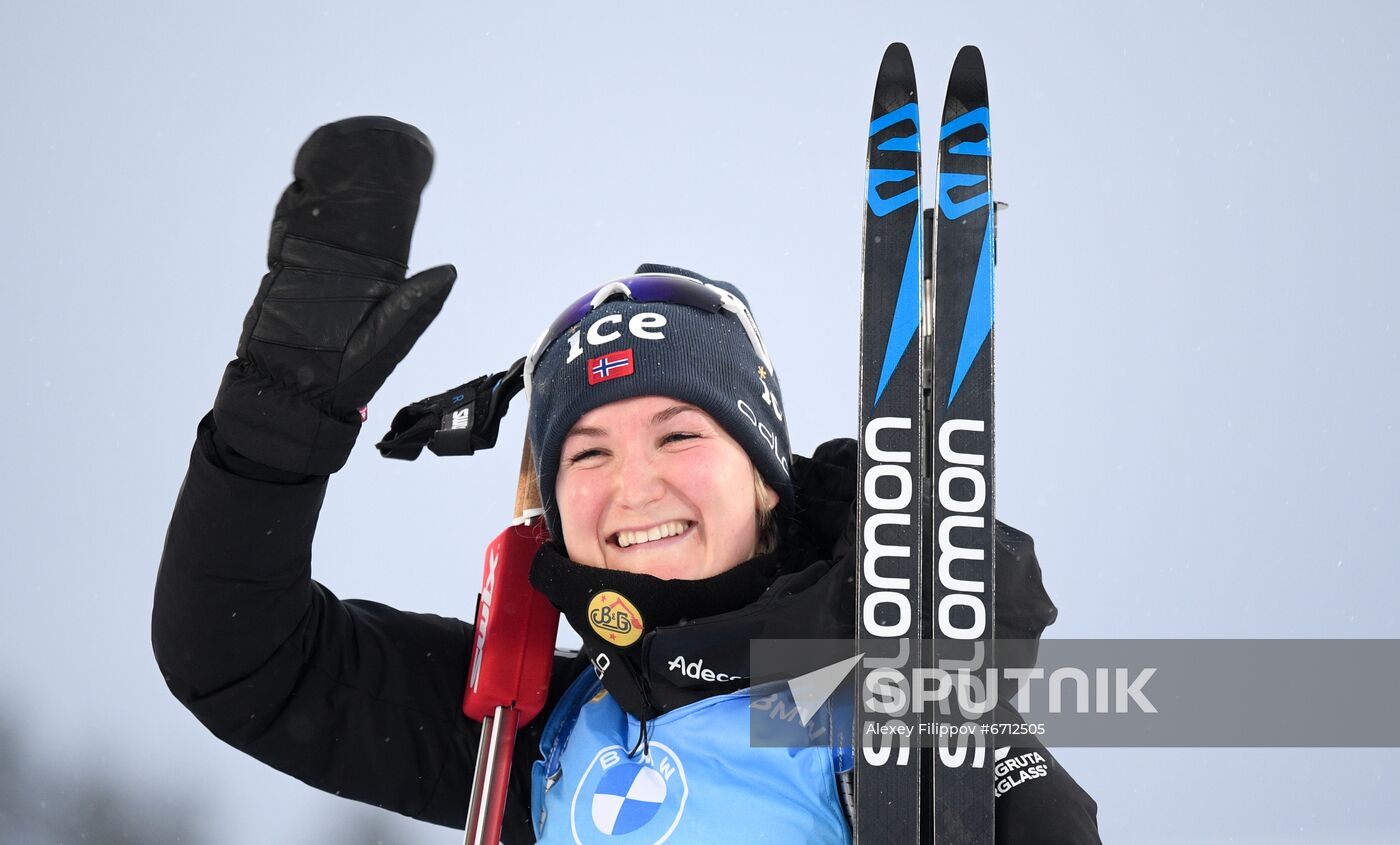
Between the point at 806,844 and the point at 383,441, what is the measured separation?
4.10 feet

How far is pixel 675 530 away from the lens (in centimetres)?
226

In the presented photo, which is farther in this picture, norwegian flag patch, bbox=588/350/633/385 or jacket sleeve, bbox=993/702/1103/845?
norwegian flag patch, bbox=588/350/633/385

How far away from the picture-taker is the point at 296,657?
2.33 m

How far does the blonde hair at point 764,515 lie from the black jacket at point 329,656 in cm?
9

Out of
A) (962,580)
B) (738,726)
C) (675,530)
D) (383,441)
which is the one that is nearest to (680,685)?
(738,726)

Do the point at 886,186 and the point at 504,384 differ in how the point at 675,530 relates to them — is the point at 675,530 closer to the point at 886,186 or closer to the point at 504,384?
the point at 504,384

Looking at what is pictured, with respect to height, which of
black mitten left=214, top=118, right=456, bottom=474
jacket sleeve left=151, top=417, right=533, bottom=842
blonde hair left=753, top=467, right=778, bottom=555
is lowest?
jacket sleeve left=151, top=417, right=533, bottom=842

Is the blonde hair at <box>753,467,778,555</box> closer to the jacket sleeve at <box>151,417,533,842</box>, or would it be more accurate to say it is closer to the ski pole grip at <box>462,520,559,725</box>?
the ski pole grip at <box>462,520,559,725</box>

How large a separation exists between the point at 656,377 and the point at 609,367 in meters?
0.10

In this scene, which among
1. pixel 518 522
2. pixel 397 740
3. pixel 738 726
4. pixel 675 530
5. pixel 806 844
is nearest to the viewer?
pixel 806 844

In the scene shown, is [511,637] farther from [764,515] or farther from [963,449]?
[963,449]

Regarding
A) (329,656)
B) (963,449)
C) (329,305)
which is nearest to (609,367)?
(329,305)

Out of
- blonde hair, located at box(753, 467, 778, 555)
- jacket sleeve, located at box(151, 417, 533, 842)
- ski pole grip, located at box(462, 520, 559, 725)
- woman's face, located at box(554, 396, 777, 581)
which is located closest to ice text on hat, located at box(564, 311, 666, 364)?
woman's face, located at box(554, 396, 777, 581)

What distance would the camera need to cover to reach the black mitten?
2.04 m
